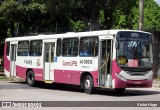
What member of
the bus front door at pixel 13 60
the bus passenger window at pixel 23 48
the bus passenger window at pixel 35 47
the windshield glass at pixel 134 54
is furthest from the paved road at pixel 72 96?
the bus front door at pixel 13 60

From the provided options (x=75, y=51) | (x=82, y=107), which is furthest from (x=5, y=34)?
(x=82, y=107)

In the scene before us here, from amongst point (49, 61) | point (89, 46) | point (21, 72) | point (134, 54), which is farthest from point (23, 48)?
point (134, 54)

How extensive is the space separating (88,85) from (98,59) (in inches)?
55.1

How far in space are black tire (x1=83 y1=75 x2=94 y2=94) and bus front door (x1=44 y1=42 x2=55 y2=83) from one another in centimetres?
315

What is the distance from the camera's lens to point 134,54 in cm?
1773

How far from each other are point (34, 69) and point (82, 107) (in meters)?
10.2

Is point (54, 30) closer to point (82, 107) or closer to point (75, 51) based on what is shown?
point (75, 51)

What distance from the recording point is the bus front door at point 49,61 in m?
21.7

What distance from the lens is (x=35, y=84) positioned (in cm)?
2414

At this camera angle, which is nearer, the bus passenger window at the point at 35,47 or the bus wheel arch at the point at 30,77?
the bus passenger window at the point at 35,47

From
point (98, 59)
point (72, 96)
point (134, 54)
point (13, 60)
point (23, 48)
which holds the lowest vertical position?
point (72, 96)

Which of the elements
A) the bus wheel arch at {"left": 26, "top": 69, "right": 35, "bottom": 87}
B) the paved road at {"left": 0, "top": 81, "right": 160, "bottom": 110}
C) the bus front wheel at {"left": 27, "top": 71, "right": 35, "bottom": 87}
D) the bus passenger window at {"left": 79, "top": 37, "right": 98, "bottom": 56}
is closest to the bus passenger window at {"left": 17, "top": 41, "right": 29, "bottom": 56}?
the bus wheel arch at {"left": 26, "top": 69, "right": 35, "bottom": 87}

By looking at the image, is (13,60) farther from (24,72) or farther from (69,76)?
(69,76)

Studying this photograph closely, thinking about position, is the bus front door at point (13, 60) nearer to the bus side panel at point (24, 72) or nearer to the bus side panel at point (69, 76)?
the bus side panel at point (24, 72)
